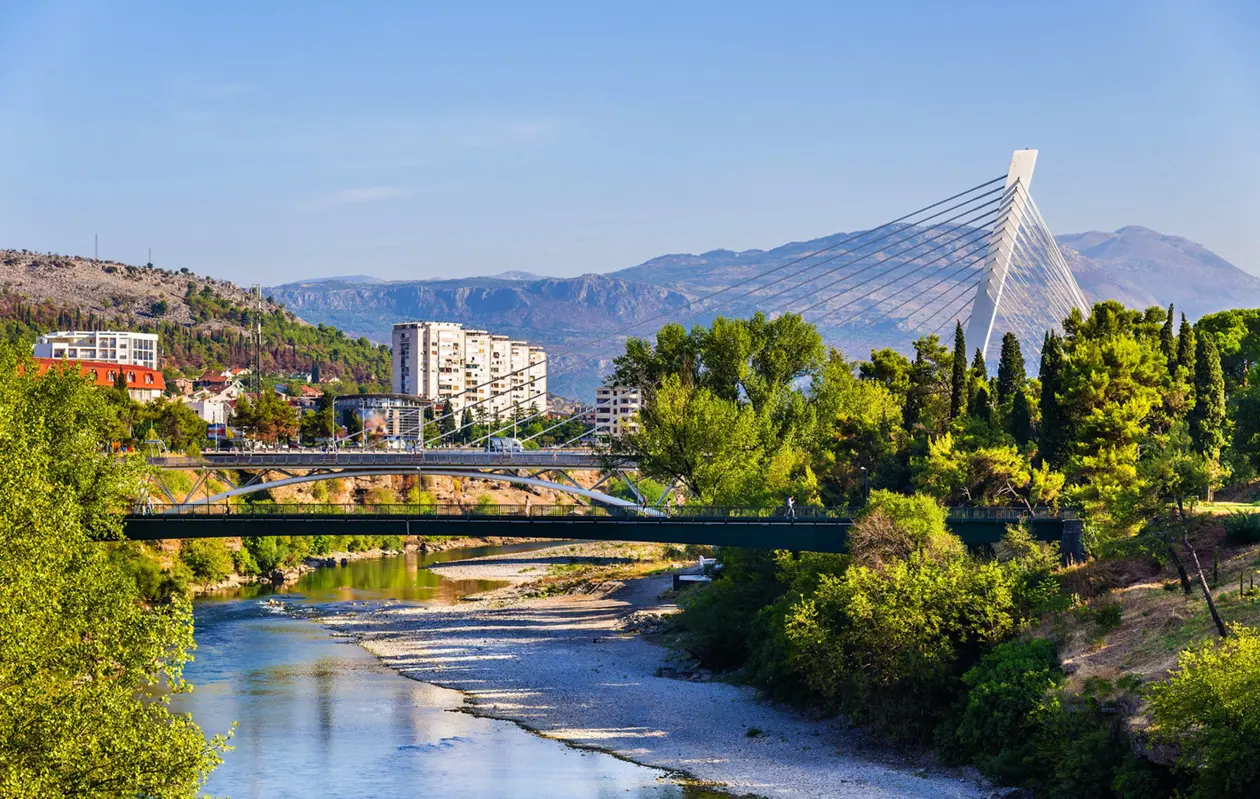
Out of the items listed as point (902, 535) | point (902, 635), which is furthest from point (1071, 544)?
point (902, 635)

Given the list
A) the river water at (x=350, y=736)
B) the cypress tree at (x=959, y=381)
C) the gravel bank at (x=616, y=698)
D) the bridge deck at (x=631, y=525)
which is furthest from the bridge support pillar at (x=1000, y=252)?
the river water at (x=350, y=736)

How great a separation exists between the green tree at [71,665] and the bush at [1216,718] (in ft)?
61.0

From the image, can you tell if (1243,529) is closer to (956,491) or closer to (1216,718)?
(956,491)

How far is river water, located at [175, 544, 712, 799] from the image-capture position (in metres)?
36.4

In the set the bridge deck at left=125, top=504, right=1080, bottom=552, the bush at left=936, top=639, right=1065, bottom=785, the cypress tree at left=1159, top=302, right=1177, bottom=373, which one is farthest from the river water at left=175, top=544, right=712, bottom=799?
the cypress tree at left=1159, top=302, right=1177, bottom=373

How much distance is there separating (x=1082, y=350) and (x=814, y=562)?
13.7 metres

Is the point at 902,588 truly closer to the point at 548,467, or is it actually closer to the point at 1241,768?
the point at 1241,768

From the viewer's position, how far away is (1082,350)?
53.7 m

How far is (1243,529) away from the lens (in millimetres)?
41875

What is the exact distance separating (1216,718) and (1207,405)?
1146 inches

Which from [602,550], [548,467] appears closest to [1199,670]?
[548,467]

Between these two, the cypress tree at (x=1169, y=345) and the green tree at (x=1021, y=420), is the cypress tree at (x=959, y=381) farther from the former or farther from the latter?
the cypress tree at (x=1169, y=345)

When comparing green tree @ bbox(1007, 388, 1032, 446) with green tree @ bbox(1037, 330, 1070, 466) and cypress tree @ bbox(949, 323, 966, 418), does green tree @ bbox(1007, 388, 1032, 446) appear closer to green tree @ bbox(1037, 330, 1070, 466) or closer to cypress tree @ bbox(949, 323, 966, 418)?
cypress tree @ bbox(949, 323, 966, 418)

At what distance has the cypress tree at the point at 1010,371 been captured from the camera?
63.6 meters
